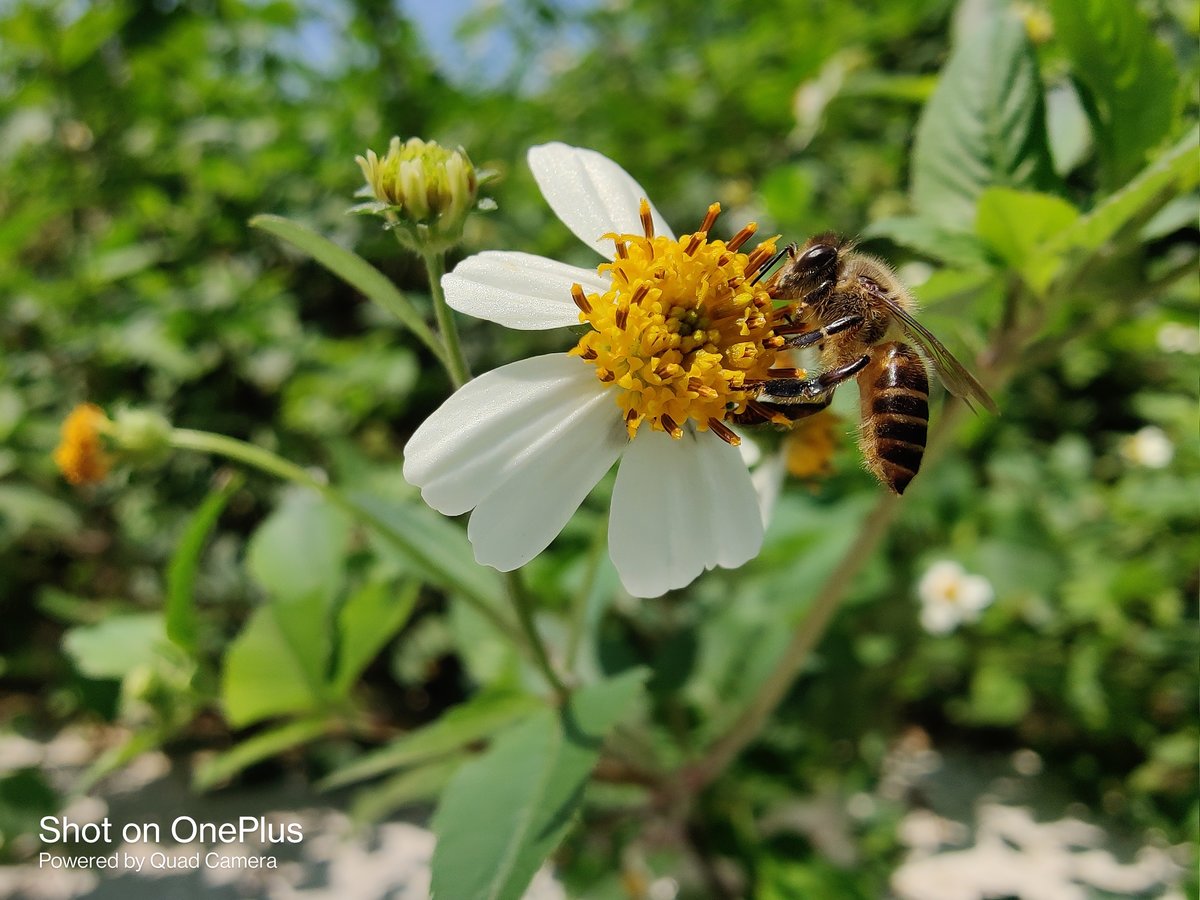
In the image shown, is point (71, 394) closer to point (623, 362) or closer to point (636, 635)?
point (636, 635)

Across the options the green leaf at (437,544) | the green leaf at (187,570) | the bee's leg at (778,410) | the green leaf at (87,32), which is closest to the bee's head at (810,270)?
the bee's leg at (778,410)

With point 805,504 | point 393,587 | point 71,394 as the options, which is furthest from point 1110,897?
point 71,394

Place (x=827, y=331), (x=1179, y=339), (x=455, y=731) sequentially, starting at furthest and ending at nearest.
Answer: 1. (x=1179, y=339)
2. (x=455, y=731)
3. (x=827, y=331)

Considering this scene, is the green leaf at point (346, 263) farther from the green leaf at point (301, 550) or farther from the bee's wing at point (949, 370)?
the green leaf at point (301, 550)

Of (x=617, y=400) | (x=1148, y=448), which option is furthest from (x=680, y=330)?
(x=1148, y=448)

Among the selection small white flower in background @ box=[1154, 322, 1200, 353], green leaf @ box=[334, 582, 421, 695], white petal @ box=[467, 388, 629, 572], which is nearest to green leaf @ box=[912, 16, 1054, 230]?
white petal @ box=[467, 388, 629, 572]

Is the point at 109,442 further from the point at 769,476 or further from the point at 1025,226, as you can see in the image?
the point at 1025,226
